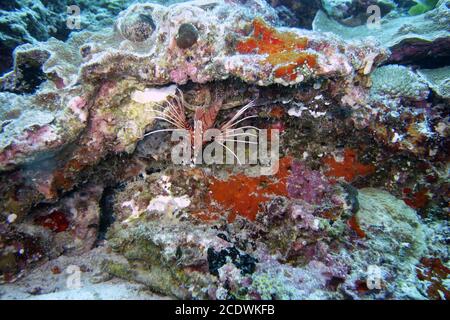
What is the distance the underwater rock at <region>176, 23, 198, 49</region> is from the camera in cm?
299

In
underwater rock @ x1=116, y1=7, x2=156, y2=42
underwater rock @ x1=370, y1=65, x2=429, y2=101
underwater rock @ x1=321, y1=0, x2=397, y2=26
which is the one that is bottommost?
underwater rock @ x1=370, y1=65, x2=429, y2=101

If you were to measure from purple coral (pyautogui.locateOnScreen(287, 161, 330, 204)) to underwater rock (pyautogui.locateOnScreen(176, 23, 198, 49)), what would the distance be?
1886mm

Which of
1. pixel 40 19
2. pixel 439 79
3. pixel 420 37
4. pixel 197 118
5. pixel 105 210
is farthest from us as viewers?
pixel 40 19

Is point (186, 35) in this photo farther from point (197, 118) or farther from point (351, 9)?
point (351, 9)

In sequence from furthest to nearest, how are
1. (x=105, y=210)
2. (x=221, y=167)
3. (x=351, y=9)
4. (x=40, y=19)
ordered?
(x=351, y=9)
(x=40, y=19)
(x=105, y=210)
(x=221, y=167)

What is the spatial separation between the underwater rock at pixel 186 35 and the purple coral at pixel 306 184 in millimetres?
1886

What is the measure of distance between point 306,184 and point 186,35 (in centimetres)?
218

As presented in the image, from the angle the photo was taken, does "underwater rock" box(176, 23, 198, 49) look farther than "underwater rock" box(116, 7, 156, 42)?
No

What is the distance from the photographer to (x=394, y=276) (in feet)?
8.61

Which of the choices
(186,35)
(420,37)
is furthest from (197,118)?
(420,37)

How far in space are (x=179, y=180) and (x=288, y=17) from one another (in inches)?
175

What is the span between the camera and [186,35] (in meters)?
2.99

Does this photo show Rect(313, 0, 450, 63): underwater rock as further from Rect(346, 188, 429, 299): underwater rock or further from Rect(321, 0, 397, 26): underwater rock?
Rect(346, 188, 429, 299): underwater rock

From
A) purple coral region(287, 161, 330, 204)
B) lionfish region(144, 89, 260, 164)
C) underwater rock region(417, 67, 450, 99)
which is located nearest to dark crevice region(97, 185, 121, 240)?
lionfish region(144, 89, 260, 164)
